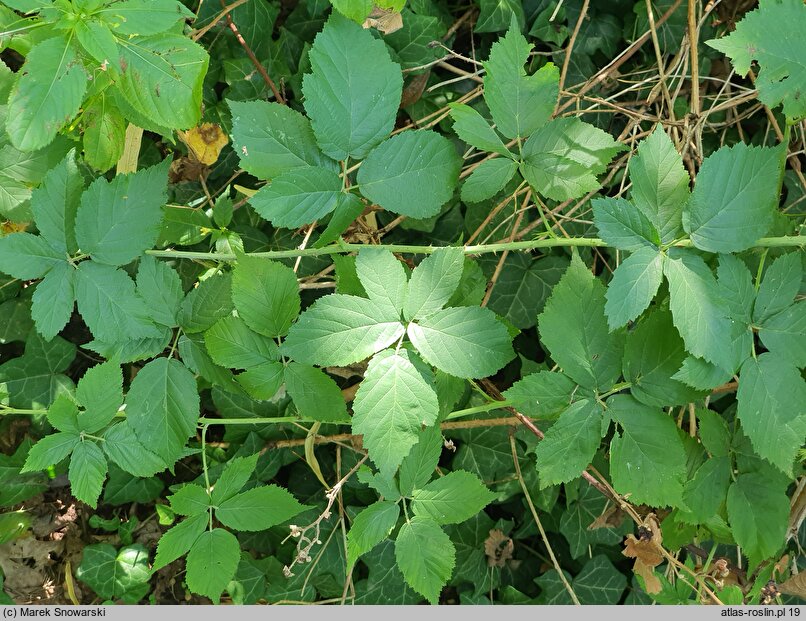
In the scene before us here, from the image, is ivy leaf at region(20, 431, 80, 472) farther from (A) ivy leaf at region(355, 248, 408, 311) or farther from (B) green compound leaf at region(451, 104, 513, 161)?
(B) green compound leaf at region(451, 104, 513, 161)

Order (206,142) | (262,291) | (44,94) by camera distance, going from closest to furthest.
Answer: (44,94) → (262,291) → (206,142)

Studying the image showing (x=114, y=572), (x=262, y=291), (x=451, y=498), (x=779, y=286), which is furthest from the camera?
(x=114, y=572)

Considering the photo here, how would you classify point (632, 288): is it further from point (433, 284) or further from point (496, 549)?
point (496, 549)

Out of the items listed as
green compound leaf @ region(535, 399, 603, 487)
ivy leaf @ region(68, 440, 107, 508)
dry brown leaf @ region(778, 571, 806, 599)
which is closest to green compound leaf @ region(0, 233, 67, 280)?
ivy leaf @ region(68, 440, 107, 508)

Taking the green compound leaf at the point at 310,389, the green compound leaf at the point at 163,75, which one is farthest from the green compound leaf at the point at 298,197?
the green compound leaf at the point at 310,389

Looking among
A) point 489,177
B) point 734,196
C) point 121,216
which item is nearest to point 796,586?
point 734,196

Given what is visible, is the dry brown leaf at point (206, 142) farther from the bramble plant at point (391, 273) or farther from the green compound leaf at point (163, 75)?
the green compound leaf at point (163, 75)

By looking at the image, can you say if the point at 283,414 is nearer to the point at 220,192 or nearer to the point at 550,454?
the point at 220,192
